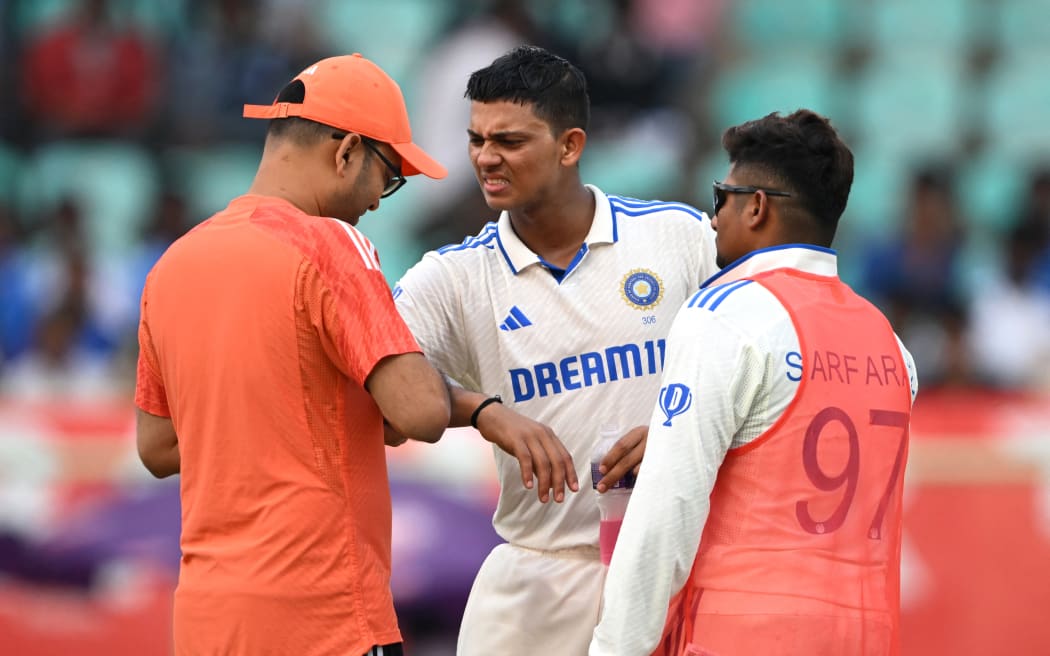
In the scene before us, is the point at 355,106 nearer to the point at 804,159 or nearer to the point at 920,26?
the point at 804,159

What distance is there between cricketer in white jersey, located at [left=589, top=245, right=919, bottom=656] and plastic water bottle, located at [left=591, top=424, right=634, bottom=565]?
1.46ft

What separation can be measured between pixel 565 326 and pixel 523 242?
0.98ft

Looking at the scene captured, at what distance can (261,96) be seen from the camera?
34.2 feet

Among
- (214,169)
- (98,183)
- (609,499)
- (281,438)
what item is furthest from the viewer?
(214,169)

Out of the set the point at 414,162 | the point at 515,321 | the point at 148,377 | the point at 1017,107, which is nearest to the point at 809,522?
the point at 515,321

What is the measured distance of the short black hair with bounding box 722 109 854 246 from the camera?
3.52m

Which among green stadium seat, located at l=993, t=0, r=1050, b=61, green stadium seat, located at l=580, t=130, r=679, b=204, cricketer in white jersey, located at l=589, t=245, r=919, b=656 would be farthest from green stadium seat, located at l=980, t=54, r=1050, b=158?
cricketer in white jersey, located at l=589, t=245, r=919, b=656

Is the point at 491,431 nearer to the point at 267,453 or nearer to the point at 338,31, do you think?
the point at 267,453

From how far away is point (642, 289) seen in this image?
4227 mm

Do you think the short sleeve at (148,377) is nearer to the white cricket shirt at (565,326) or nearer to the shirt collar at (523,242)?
the white cricket shirt at (565,326)

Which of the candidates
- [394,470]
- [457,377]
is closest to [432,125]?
[394,470]

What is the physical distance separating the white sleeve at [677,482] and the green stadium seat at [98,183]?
24.8 feet

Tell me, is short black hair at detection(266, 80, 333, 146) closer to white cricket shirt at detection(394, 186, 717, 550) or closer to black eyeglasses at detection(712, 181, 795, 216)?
white cricket shirt at detection(394, 186, 717, 550)

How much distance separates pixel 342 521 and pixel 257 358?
1.40 ft
